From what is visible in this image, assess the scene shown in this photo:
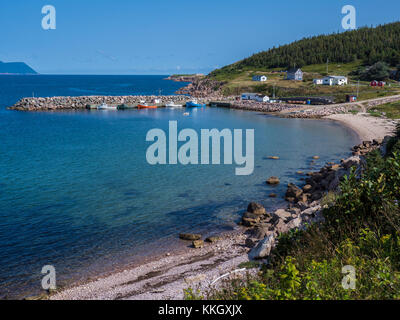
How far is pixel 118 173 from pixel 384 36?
15994 cm

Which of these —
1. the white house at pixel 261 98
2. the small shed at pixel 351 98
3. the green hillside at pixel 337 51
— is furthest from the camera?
the green hillside at pixel 337 51

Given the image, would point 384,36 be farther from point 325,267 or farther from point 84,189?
point 325,267

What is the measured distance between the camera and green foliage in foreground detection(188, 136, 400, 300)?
→ 649 cm

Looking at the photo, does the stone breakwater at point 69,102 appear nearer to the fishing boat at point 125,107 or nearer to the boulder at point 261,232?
the fishing boat at point 125,107

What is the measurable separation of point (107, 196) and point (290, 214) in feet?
44.5

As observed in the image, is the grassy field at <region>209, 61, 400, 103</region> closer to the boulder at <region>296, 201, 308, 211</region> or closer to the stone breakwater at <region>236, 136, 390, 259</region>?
the stone breakwater at <region>236, 136, 390, 259</region>

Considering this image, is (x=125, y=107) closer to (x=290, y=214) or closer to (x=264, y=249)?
(x=290, y=214)

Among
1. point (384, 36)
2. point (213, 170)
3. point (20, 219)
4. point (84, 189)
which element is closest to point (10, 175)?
point (84, 189)

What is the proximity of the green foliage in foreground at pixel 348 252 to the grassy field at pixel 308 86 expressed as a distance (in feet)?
267

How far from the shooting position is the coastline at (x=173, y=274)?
1348cm

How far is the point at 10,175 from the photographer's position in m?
32.2

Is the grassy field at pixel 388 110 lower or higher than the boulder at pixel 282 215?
higher

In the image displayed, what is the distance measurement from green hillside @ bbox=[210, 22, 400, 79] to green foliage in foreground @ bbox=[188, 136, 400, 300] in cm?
13023

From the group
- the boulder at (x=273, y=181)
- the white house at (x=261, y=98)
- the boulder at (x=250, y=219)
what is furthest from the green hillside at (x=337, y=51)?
the boulder at (x=250, y=219)
